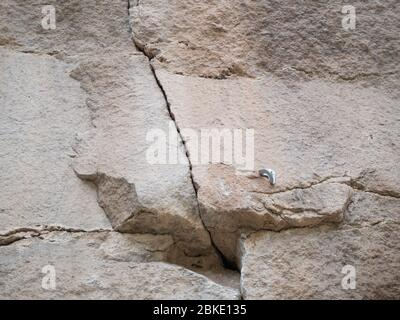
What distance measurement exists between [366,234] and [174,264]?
72 centimetres

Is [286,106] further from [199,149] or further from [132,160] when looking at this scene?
[132,160]

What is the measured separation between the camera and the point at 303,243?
7.82 feet

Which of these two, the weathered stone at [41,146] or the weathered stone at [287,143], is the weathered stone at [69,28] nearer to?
the weathered stone at [41,146]

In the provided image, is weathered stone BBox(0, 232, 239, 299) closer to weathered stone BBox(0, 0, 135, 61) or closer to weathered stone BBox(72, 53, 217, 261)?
weathered stone BBox(72, 53, 217, 261)

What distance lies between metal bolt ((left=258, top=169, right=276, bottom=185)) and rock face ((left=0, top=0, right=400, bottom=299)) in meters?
0.02

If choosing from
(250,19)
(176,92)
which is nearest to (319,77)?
(250,19)

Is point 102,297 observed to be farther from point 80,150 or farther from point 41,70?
point 41,70

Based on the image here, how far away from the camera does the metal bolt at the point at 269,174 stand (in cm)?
244

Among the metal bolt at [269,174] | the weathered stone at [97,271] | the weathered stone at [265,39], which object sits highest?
the weathered stone at [265,39]

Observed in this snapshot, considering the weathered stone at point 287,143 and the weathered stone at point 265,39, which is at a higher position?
the weathered stone at point 265,39

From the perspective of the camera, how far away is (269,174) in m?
2.45

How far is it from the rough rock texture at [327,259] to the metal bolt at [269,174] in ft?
0.64

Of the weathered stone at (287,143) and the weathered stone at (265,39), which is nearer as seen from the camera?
the weathered stone at (287,143)

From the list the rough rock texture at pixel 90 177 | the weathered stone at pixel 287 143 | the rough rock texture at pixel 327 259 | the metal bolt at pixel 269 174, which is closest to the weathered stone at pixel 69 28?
the rough rock texture at pixel 90 177
